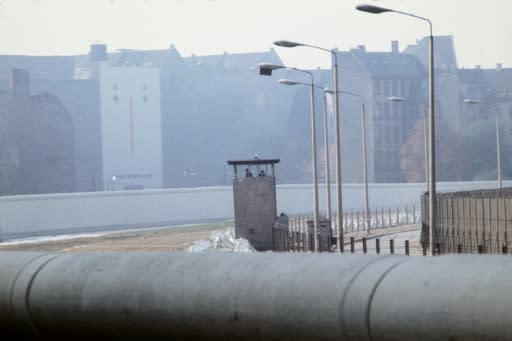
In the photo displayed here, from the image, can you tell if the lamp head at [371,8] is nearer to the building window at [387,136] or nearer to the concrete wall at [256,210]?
the concrete wall at [256,210]

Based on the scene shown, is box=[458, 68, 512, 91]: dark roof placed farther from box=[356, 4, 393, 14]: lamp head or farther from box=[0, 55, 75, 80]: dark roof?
box=[356, 4, 393, 14]: lamp head

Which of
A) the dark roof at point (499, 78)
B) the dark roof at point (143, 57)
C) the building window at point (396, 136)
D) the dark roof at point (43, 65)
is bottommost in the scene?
the building window at point (396, 136)

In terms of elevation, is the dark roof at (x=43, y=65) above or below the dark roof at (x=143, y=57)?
below

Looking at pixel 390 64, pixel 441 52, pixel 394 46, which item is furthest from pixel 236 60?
pixel 390 64

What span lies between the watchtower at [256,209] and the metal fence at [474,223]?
10.9 meters

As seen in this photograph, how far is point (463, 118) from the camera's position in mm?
136750

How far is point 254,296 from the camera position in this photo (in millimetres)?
8070

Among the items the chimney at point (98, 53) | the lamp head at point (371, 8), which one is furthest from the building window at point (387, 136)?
the lamp head at point (371, 8)

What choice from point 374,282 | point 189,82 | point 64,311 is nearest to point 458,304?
point 374,282

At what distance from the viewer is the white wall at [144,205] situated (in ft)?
253

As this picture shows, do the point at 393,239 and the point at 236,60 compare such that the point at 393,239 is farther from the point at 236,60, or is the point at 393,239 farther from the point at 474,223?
the point at 236,60

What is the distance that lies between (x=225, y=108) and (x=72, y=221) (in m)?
73.8

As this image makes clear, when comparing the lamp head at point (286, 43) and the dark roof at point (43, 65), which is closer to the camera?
the lamp head at point (286, 43)

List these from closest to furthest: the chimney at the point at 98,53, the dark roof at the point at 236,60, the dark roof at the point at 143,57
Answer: the chimney at the point at 98,53 → the dark roof at the point at 143,57 → the dark roof at the point at 236,60
